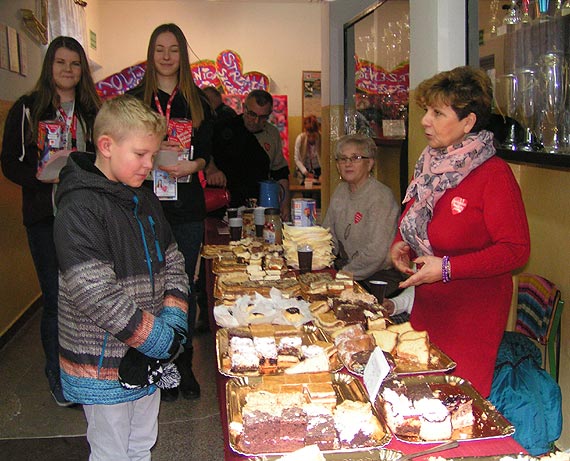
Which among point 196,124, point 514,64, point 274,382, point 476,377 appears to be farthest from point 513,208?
point 196,124

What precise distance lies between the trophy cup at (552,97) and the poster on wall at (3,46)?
3.67 meters

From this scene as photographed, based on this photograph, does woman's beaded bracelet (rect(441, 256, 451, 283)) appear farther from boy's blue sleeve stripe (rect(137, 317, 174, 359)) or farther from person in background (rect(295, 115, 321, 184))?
person in background (rect(295, 115, 321, 184))

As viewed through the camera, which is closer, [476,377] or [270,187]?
[476,377]

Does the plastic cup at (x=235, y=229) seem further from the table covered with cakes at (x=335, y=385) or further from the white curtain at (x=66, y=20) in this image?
the white curtain at (x=66, y=20)

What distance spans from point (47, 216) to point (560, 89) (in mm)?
2469

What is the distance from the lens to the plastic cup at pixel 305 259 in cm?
292

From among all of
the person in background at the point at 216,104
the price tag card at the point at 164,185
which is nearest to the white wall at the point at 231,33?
the person in background at the point at 216,104

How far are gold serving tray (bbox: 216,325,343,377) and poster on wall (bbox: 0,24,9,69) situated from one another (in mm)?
3472

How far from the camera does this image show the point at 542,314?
9.30ft

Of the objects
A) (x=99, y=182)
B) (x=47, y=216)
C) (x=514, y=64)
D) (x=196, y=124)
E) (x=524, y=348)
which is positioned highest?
(x=514, y=64)

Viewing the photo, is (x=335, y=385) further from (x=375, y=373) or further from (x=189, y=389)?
(x=189, y=389)

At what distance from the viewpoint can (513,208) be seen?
81.5 inches

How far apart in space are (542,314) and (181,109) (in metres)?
1.99

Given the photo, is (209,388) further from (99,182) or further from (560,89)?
(560,89)
